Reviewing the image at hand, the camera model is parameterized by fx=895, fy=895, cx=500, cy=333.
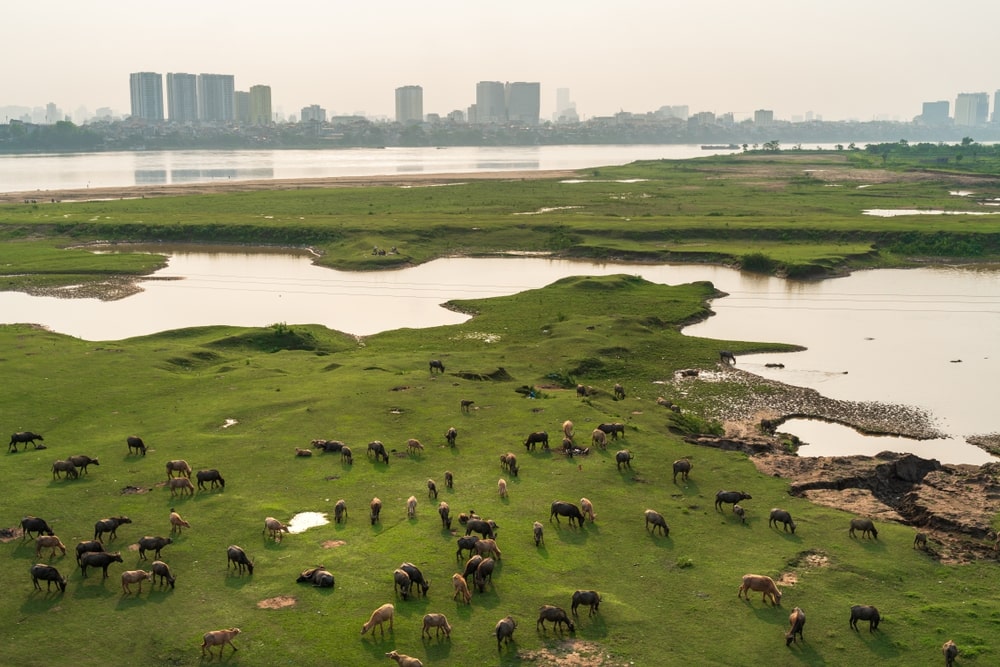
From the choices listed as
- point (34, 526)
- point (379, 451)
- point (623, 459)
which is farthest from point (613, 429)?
point (34, 526)

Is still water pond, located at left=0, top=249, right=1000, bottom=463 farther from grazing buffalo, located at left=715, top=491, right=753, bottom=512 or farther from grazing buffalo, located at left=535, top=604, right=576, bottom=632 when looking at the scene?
grazing buffalo, located at left=535, top=604, right=576, bottom=632

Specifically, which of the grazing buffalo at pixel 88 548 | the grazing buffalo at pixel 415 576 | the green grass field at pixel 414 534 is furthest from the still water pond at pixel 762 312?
the grazing buffalo at pixel 88 548

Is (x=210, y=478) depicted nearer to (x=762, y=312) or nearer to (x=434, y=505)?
(x=434, y=505)

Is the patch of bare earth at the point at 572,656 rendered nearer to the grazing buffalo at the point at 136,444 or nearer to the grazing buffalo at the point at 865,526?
the grazing buffalo at the point at 865,526

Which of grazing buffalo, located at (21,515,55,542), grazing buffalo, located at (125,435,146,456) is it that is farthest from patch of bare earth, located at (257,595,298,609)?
grazing buffalo, located at (125,435,146,456)

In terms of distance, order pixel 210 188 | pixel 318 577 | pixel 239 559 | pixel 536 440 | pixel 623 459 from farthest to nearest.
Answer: pixel 210 188 < pixel 536 440 < pixel 623 459 < pixel 239 559 < pixel 318 577

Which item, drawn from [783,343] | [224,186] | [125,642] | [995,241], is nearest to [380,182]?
[224,186]
